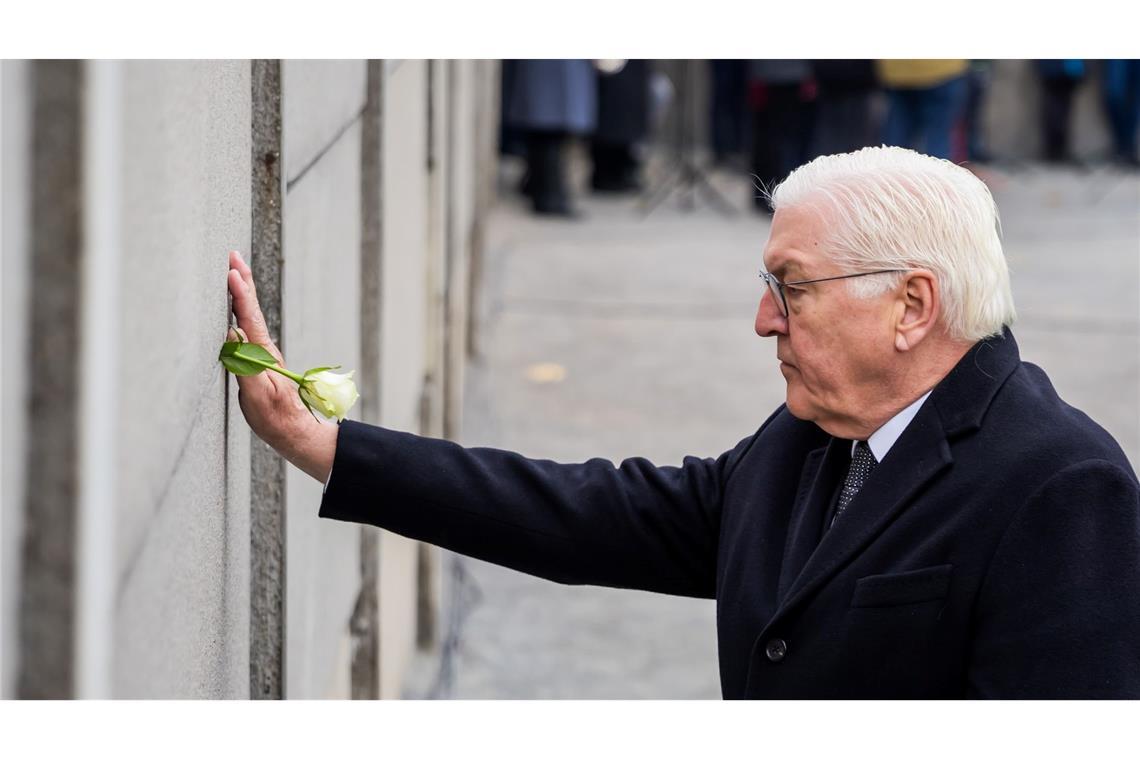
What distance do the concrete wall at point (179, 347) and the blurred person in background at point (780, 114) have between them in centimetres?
806

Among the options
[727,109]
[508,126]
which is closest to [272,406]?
[508,126]

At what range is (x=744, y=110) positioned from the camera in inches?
510

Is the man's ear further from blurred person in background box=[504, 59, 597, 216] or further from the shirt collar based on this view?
blurred person in background box=[504, 59, 597, 216]

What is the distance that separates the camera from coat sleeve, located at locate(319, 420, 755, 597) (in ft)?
7.77

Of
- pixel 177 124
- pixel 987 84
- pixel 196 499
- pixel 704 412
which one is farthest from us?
pixel 987 84

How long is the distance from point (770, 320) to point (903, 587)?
403mm

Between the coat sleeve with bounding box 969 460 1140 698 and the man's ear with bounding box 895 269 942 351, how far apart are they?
26cm

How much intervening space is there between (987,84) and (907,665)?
41.0 feet

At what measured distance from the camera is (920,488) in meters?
2.12

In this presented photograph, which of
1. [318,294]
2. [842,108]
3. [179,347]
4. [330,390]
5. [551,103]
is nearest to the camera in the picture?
[179,347]

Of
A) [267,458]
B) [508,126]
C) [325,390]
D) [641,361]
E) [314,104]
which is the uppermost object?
[508,126]

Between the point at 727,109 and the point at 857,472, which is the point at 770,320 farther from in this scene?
the point at 727,109
